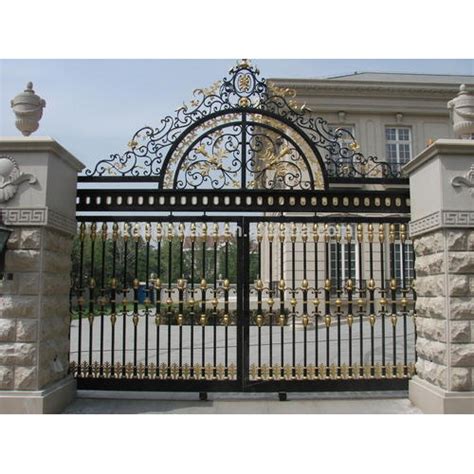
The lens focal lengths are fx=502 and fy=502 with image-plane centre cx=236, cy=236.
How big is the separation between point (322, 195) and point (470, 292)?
5.82ft

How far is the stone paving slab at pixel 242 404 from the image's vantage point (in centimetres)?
495

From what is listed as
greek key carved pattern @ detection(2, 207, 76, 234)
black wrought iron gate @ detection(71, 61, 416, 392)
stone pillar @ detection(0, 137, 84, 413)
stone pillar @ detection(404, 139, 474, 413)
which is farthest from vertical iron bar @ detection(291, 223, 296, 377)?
greek key carved pattern @ detection(2, 207, 76, 234)

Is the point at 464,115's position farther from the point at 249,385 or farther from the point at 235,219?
the point at 249,385

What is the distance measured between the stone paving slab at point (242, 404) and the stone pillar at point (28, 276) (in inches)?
22.7

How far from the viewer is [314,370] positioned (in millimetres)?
5328

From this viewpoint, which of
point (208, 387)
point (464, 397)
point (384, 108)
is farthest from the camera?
point (384, 108)

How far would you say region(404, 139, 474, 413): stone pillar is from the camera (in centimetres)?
454

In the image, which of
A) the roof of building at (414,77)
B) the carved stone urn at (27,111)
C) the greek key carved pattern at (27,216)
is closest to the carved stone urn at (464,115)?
the greek key carved pattern at (27,216)

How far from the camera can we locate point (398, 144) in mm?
17797

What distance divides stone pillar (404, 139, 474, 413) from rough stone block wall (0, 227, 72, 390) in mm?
3660

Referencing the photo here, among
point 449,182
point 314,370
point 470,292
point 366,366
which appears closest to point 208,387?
point 314,370

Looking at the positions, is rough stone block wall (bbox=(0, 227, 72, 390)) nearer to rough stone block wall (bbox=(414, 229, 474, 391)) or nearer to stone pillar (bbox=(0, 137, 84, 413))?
stone pillar (bbox=(0, 137, 84, 413))

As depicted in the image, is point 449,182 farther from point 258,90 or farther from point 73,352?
point 73,352

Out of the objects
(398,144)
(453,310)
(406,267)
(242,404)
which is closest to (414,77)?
(398,144)
